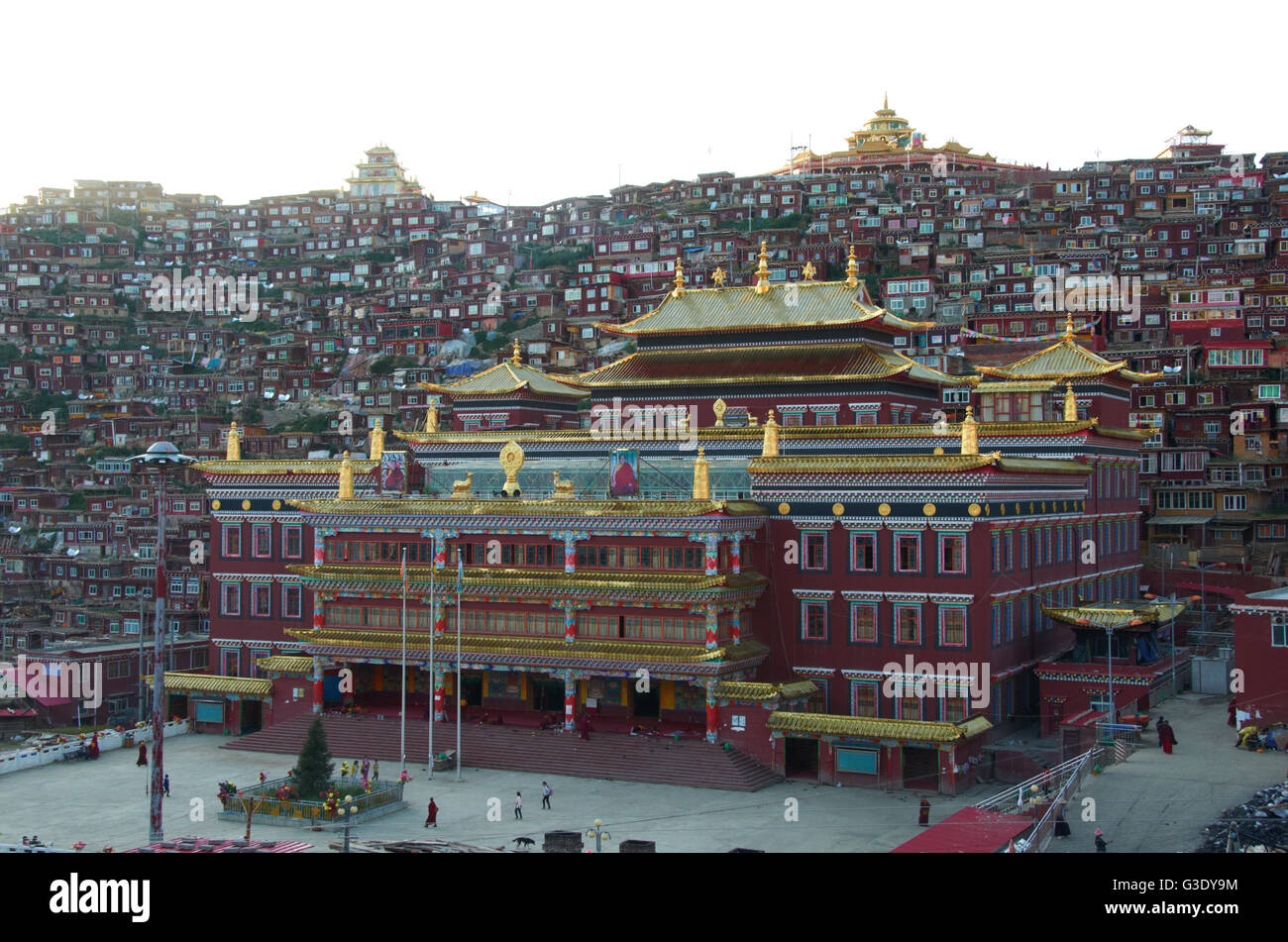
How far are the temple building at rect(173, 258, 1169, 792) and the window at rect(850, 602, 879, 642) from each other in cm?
9

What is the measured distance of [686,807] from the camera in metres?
48.2

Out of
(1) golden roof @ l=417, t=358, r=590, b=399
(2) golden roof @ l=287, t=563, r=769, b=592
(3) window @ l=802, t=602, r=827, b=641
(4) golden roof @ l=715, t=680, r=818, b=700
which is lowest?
(4) golden roof @ l=715, t=680, r=818, b=700

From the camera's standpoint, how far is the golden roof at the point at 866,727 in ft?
162

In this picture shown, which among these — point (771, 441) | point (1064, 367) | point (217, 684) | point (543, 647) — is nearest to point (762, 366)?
point (771, 441)

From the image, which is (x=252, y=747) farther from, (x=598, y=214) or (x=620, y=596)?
(x=598, y=214)

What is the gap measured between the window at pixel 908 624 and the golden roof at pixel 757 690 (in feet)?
14.2

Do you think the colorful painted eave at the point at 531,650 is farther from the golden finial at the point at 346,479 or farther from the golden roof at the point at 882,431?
the golden roof at the point at 882,431

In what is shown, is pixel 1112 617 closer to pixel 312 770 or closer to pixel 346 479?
pixel 312 770

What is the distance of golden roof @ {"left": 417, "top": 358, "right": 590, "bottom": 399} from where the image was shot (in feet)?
256

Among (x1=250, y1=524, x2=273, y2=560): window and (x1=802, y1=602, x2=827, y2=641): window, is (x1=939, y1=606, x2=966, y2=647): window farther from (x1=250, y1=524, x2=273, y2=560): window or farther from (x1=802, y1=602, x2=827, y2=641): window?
(x1=250, y1=524, x2=273, y2=560): window

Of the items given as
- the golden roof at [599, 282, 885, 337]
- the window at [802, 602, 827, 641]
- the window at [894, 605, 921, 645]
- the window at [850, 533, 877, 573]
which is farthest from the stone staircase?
the golden roof at [599, 282, 885, 337]

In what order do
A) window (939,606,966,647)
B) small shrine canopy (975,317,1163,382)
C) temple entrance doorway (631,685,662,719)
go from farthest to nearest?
small shrine canopy (975,317,1163,382)
temple entrance doorway (631,685,662,719)
window (939,606,966,647)

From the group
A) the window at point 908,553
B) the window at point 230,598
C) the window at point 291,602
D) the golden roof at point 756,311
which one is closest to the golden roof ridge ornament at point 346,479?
the window at point 291,602

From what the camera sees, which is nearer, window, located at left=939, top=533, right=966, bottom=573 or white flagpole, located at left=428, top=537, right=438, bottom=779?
window, located at left=939, top=533, right=966, bottom=573
